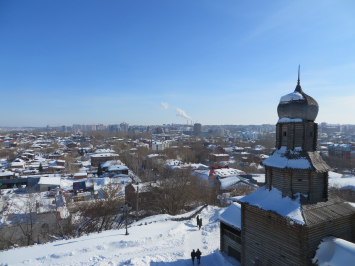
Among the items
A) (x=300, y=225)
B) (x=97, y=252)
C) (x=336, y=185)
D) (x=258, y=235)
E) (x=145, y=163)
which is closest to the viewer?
(x=300, y=225)

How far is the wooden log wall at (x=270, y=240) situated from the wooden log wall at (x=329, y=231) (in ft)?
1.47

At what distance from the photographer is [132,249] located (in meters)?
12.1

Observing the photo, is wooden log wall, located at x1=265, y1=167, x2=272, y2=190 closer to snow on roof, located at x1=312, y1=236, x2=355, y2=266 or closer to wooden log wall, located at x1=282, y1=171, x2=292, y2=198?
wooden log wall, located at x1=282, y1=171, x2=292, y2=198

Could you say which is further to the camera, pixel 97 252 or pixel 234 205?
pixel 234 205

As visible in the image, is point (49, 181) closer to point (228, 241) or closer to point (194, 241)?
point (194, 241)

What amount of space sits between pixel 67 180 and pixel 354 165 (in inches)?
2548

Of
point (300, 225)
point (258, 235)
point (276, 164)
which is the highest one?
point (276, 164)

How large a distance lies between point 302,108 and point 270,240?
5.91m

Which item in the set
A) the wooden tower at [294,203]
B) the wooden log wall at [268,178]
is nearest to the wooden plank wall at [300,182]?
the wooden tower at [294,203]

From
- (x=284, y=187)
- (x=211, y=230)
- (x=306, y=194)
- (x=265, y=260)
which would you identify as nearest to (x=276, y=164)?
(x=284, y=187)

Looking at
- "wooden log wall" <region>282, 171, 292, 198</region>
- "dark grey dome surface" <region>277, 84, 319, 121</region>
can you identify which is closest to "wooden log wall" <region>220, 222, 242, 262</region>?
"wooden log wall" <region>282, 171, 292, 198</region>

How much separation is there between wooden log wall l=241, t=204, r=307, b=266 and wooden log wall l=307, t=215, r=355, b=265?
45cm

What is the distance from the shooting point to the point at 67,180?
39.9m

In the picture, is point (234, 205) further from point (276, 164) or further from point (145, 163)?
point (145, 163)
